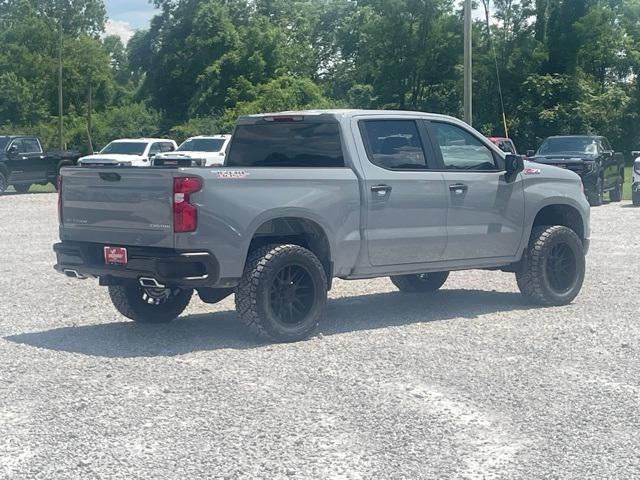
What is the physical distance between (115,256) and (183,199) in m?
0.88

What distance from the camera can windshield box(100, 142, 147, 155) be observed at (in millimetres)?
34125

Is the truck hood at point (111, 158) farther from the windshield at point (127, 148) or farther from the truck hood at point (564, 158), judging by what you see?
the truck hood at point (564, 158)

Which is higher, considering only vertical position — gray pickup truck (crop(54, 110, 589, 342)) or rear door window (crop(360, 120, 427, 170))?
rear door window (crop(360, 120, 427, 170))

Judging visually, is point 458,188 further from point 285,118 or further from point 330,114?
point 285,118

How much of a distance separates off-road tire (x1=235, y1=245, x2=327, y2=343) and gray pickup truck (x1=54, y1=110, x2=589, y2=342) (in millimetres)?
12

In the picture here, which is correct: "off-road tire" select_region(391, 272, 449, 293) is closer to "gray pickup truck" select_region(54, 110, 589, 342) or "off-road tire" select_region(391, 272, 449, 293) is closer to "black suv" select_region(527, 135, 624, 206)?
"gray pickup truck" select_region(54, 110, 589, 342)

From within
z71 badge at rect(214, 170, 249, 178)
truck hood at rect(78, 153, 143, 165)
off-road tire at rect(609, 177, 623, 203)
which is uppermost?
z71 badge at rect(214, 170, 249, 178)

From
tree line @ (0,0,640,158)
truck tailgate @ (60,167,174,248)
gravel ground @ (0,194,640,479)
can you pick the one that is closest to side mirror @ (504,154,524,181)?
gravel ground @ (0,194,640,479)

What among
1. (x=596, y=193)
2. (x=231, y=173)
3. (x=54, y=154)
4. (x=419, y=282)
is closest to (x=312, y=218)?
(x=231, y=173)

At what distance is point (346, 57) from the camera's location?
81.1 meters

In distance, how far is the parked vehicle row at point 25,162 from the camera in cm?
3462

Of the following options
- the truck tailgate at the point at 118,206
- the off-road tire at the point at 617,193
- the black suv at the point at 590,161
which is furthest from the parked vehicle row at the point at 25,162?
the truck tailgate at the point at 118,206

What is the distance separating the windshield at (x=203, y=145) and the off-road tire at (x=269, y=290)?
81.6ft

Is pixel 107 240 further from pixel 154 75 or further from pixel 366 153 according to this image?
pixel 154 75
